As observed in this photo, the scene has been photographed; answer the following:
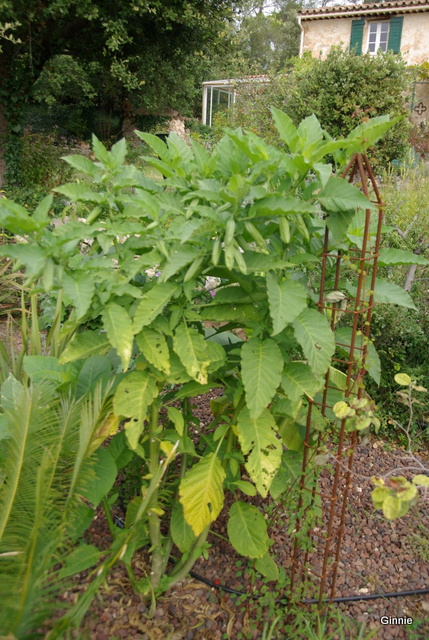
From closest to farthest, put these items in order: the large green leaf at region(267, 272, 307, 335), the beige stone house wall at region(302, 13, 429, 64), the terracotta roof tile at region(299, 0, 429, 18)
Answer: the large green leaf at region(267, 272, 307, 335) → the terracotta roof tile at region(299, 0, 429, 18) → the beige stone house wall at region(302, 13, 429, 64)

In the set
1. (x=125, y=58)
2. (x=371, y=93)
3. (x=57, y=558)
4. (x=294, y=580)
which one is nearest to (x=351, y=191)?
(x=57, y=558)

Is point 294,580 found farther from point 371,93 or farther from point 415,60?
point 415,60

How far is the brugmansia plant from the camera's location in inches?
54.7

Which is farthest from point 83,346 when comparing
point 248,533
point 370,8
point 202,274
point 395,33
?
point 395,33

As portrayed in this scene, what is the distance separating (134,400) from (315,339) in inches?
23.1

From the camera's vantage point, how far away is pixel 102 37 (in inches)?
408

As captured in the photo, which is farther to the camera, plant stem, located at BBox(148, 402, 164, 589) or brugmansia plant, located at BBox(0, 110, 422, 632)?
plant stem, located at BBox(148, 402, 164, 589)

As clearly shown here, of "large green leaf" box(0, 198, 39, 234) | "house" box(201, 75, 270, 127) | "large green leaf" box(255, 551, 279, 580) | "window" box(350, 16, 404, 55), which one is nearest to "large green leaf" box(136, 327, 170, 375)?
"large green leaf" box(0, 198, 39, 234)

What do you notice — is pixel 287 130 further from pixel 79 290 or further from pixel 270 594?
pixel 270 594

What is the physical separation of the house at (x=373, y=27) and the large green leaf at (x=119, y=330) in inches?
693

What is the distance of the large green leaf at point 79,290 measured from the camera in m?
1.31

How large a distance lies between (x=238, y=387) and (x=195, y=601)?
94 cm

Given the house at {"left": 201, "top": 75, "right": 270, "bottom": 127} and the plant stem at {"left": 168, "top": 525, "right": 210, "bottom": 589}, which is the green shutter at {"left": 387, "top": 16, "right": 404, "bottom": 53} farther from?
the plant stem at {"left": 168, "top": 525, "right": 210, "bottom": 589}

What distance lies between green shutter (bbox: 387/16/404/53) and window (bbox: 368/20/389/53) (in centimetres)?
27
